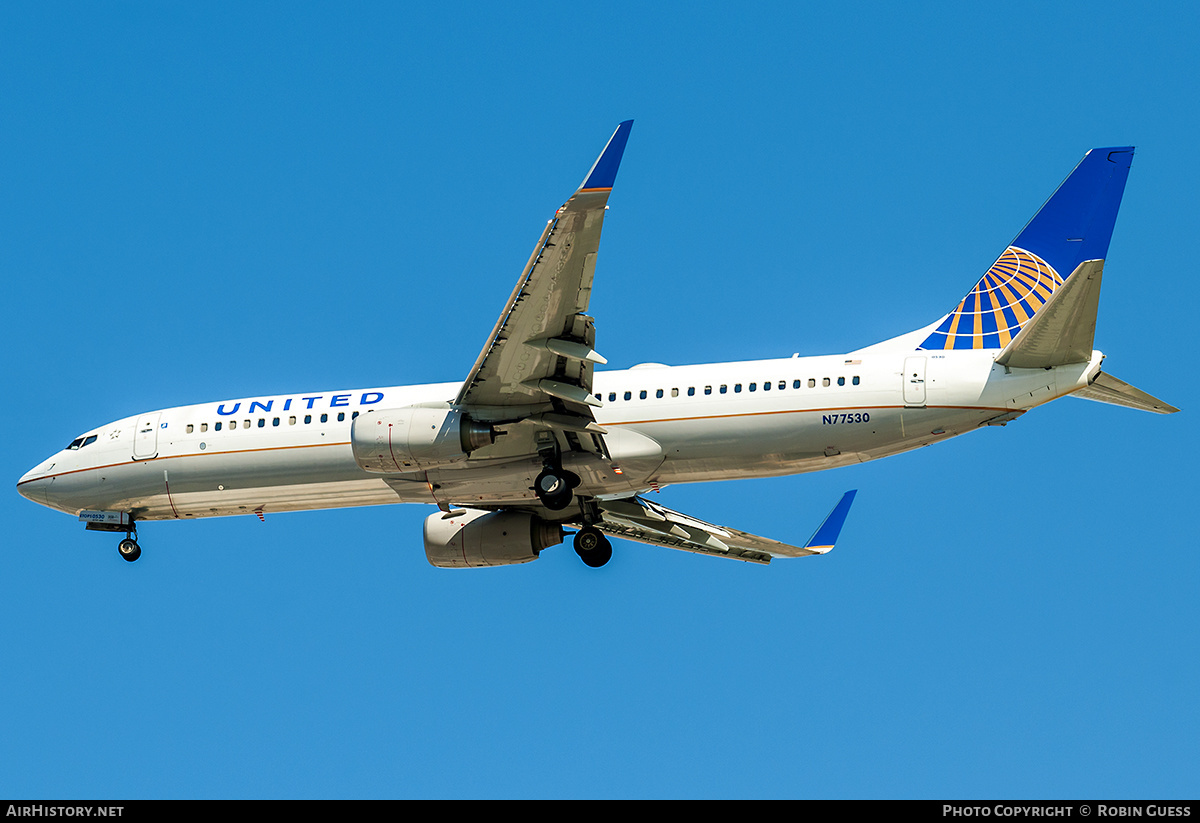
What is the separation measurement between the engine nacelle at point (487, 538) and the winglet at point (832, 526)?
6381 mm

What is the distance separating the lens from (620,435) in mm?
26266

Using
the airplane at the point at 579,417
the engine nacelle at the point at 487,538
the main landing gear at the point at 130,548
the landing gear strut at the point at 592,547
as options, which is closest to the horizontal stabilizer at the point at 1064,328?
the airplane at the point at 579,417

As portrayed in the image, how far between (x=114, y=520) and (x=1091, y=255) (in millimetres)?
21295

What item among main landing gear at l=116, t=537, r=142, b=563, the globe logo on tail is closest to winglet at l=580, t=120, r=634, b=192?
the globe logo on tail

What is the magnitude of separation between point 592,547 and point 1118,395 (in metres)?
11.3

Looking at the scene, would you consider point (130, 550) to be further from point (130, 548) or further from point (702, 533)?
point (702, 533)

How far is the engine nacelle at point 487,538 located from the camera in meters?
30.0

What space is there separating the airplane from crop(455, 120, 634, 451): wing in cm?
3

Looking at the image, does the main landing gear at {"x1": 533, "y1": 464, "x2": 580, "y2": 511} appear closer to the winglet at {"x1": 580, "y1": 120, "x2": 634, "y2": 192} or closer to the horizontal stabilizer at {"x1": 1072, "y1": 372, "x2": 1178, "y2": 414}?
the winglet at {"x1": 580, "y1": 120, "x2": 634, "y2": 192}

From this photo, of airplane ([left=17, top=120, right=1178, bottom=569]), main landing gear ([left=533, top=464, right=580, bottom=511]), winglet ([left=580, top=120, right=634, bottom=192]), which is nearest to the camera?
winglet ([left=580, top=120, right=634, bottom=192])

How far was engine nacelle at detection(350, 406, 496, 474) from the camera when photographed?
82.4ft

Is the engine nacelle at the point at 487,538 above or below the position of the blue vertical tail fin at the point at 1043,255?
below

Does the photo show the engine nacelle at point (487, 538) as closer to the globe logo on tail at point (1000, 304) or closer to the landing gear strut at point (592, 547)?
the landing gear strut at point (592, 547)

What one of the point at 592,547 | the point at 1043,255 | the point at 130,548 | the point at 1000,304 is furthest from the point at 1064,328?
the point at 130,548
